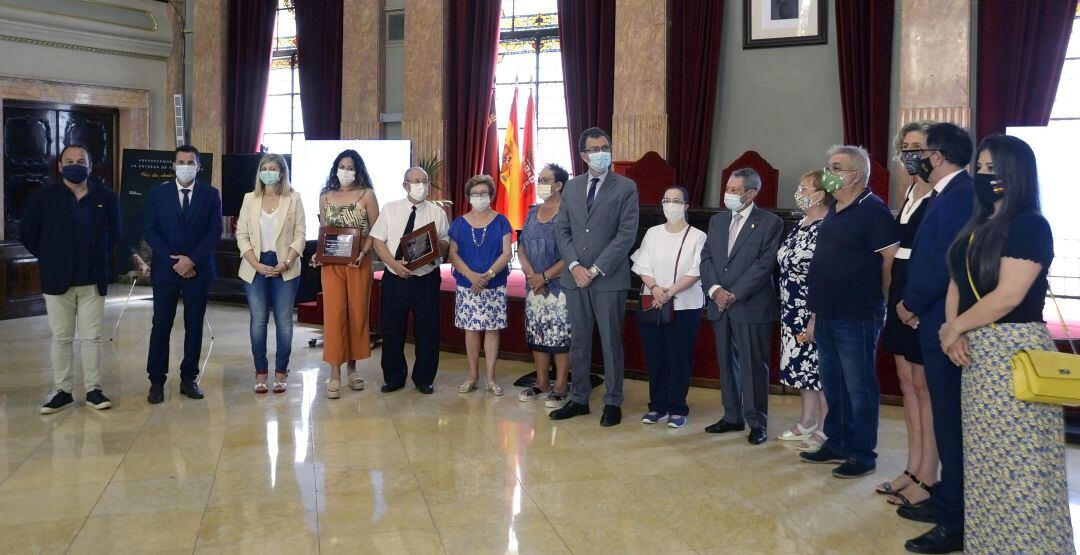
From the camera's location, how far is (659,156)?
860cm

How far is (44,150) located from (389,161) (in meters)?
4.76

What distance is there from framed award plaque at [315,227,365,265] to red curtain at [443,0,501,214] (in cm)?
426

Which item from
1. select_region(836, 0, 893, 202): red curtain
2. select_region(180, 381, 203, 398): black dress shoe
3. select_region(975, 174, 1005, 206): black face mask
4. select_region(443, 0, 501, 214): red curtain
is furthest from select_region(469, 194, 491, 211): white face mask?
select_region(443, 0, 501, 214): red curtain

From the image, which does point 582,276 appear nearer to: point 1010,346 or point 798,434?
point 798,434

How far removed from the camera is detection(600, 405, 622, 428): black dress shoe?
5215 mm

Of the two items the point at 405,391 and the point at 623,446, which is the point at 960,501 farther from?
the point at 405,391

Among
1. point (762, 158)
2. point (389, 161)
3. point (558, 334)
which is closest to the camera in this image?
point (558, 334)

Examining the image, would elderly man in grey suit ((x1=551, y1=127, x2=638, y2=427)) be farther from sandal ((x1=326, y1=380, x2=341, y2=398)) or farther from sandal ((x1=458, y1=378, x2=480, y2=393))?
sandal ((x1=326, y1=380, x2=341, y2=398))

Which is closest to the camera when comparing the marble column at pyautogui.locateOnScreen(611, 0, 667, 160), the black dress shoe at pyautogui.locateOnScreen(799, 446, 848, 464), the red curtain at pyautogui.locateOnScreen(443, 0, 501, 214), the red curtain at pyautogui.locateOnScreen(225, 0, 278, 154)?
the black dress shoe at pyautogui.locateOnScreen(799, 446, 848, 464)

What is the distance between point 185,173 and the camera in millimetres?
5676

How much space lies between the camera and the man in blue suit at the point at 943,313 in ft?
11.0

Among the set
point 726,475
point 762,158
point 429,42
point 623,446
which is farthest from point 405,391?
point 429,42

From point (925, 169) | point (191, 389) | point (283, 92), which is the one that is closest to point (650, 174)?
point (191, 389)

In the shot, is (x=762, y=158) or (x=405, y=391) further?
(x=762, y=158)
